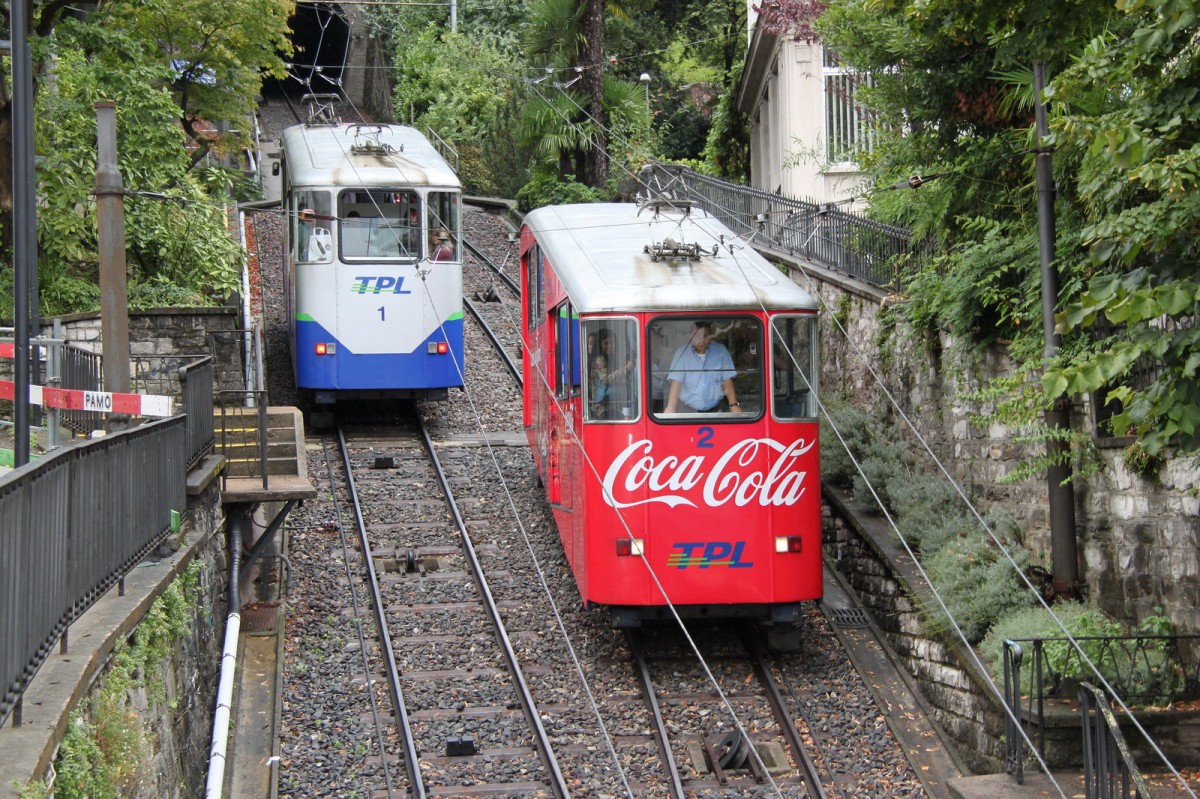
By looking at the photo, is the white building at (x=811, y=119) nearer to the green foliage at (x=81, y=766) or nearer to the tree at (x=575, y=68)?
the tree at (x=575, y=68)

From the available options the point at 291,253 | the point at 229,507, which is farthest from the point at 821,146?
the point at 229,507

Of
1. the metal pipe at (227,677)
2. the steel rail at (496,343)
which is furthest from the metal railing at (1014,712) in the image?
the steel rail at (496,343)

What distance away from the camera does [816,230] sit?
17.8 meters

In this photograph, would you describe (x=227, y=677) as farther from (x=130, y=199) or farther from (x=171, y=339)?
(x=130, y=199)

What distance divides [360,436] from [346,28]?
38354 mm

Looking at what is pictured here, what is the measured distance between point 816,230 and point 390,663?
8805 mm

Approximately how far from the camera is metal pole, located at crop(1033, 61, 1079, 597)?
33.6ft

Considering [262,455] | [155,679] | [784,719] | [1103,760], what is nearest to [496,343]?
[262,455]

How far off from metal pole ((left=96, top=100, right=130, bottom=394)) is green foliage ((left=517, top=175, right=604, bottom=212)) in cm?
1854

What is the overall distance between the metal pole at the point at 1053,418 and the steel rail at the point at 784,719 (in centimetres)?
221

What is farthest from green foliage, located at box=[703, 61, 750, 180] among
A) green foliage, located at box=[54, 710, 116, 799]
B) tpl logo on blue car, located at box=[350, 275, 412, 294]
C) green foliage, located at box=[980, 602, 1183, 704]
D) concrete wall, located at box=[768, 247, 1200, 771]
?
green foliage, located at box=[54, 710, 116, 799]

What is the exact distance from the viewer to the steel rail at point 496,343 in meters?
20.5

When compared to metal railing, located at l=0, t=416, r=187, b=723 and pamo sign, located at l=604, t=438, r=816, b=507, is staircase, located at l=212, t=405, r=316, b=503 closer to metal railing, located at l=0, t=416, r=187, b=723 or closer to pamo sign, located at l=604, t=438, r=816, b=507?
metal railing, located at l=0, t=416, r=187, b=723

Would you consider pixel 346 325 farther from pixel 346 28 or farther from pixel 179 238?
pixel 346 28
